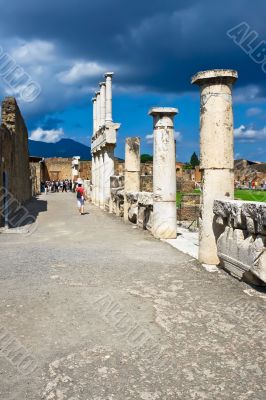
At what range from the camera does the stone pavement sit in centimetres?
310

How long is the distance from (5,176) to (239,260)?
8184 mm

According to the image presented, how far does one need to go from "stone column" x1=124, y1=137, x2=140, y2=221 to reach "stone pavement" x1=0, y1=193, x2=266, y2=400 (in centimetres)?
748

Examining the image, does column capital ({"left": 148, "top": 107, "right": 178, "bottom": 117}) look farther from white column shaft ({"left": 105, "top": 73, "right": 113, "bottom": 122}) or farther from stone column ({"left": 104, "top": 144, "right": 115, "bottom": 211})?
white column shaft ({"left": 105, "top": 73, "right": 113, "bottom": 122})

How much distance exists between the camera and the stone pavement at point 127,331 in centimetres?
310

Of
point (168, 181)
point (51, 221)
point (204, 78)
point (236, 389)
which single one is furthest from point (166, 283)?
point (51, 221)

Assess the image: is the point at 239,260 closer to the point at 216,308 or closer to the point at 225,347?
the point at 216,308

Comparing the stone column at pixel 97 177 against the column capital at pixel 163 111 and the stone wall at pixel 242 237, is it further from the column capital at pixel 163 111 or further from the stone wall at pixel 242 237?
the stone wall at pixel 242 237

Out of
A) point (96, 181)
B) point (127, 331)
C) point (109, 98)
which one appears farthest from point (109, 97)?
point (127, 331)

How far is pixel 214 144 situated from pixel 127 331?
3.87 metres

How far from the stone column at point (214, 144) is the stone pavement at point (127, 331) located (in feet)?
2.08

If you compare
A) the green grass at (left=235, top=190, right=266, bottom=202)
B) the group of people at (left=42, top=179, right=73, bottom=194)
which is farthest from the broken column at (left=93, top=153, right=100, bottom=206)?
the group of people at (left=42, top=179, right=73, bottom=194)

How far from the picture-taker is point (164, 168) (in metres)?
10.4

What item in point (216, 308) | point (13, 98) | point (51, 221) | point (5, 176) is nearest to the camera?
point (216, 308)

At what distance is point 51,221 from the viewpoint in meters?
14.2
